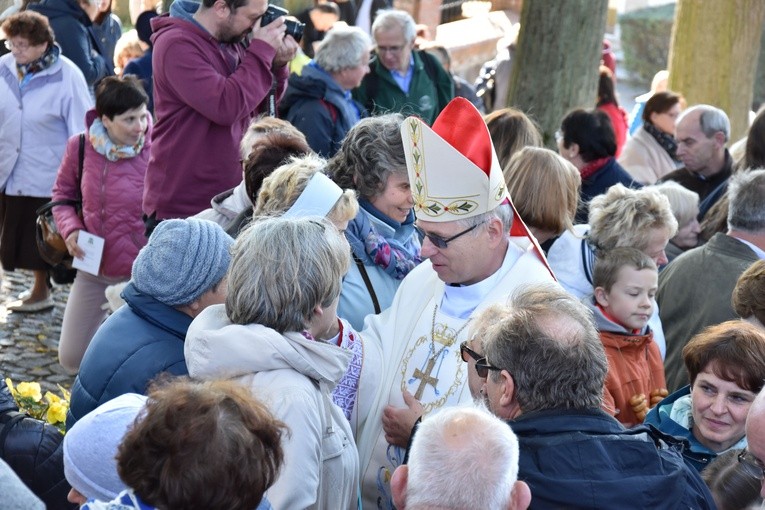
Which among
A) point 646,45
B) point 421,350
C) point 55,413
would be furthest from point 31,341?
point 646,45

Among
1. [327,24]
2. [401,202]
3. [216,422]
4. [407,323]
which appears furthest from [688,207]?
[327,24]

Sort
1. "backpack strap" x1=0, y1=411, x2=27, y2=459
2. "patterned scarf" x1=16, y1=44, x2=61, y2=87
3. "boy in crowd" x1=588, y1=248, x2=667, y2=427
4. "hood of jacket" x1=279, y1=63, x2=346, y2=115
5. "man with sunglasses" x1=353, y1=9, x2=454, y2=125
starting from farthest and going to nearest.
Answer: "man with sunglasses" x1=353, y1=9, x2=454, y2=125, "patterned scarf" x1=16, y1=44, x2=61, y2=87, "hood of jacket" x1=279, y1=63, x2=346, y2=115, "boy in crowd" x1=588, y1=248, x2=667, y2=427, "backpack strap" x1=0, y1=411, x2=27, y2=459

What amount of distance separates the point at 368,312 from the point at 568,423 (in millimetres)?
1535

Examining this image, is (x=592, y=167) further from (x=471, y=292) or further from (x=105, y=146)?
(x=471, y=292)

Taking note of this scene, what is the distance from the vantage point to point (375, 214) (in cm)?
434

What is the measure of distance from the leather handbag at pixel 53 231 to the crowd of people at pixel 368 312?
0.05 meters

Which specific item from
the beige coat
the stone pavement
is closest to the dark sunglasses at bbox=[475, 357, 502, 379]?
the stone pavement

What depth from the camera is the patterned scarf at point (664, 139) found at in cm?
816

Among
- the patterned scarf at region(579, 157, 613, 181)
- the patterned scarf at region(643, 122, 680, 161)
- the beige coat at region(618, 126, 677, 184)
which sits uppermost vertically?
the patterned scarf at region(579, 157, 613, 181)

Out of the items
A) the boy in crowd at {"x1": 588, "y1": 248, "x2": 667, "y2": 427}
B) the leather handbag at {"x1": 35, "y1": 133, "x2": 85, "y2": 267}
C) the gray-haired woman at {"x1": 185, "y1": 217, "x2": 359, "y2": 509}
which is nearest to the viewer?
the gray-haired woman at {"x1": 185, "y1": 217, "x2": 359, "y2": 509}

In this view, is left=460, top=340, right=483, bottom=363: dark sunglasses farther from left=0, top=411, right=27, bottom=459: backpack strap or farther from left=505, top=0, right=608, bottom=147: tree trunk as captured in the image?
left=505, top=0, right=608, bottom=147: tree trunk

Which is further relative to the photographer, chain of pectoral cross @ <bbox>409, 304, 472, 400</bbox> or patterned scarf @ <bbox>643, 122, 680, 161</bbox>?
patterned scarf @ <bbox>643, 122, 680, 161</bbox>

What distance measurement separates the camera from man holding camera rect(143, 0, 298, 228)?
5320mm

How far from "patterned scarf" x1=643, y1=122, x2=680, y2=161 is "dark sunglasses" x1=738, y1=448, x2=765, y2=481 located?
5.49 m
